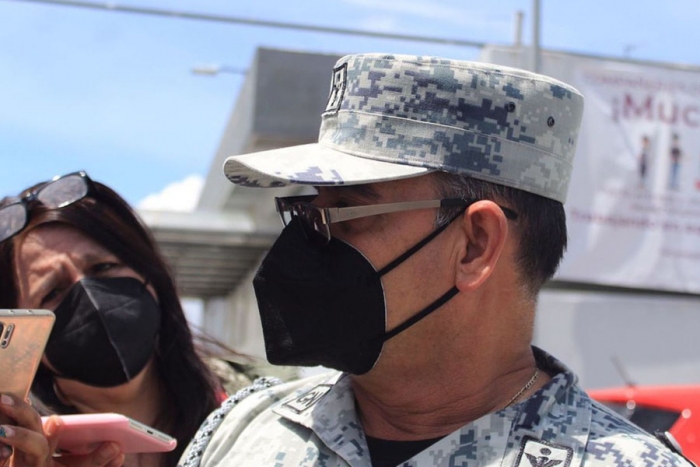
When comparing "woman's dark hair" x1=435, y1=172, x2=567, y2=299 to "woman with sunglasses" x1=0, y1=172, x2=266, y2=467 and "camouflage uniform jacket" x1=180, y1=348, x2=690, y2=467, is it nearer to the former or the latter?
"camouflage uniform jacket" x1=180, y1=348, x2=690, y2=467

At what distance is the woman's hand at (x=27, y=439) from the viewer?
1.89 m

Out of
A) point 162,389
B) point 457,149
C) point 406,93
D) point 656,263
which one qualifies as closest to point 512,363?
point 457,149

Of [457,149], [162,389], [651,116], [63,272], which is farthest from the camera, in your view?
[651,116]

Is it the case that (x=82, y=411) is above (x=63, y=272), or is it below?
below

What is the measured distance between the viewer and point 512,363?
200 cm

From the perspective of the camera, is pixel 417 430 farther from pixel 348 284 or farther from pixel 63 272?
pixel 63 272

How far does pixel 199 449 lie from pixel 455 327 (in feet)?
1.94

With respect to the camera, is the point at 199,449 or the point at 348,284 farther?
the point at 199,449

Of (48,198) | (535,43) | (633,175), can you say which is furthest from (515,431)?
(633,175)

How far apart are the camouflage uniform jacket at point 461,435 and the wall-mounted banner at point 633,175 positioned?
25.2ft

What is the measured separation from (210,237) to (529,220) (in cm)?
1160

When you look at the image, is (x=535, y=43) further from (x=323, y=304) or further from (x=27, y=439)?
(x=27, y=439)

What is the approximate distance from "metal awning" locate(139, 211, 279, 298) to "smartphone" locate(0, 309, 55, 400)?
10.3m

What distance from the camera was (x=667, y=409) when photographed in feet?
17.0
